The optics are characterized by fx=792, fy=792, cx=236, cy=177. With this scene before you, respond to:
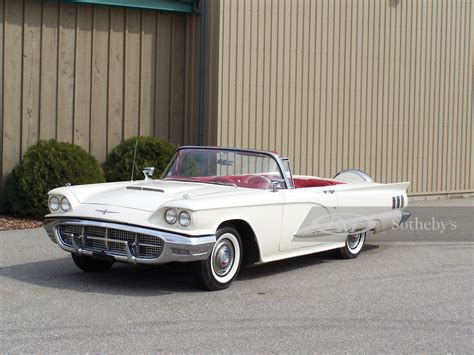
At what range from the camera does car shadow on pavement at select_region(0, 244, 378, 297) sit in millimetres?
6738

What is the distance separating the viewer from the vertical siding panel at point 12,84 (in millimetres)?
11180

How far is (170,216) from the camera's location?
6.52m

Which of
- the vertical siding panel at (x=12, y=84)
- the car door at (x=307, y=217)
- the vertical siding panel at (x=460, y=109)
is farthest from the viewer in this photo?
the vertical siding panel at (x=460, y=109)

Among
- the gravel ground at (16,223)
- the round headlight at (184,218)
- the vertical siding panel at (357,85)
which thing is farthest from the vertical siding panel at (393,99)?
the round headlight at (184,218)

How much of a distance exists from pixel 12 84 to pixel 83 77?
1.09 meters

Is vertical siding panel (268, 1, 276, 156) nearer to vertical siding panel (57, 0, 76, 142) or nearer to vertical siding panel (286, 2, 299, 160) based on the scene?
vertical siding panel (286, 2, 299, 160)

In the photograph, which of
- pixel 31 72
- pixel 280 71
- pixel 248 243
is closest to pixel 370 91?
pixel 280 71

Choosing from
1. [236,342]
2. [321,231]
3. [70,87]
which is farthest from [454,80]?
[236,342]

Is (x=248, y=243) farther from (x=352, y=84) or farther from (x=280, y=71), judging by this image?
(x=352, y=84)

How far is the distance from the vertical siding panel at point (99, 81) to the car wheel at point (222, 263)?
5.58 m

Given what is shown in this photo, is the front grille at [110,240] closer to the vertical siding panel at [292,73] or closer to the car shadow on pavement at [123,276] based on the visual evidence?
the car shadow on pavement at [123,276]

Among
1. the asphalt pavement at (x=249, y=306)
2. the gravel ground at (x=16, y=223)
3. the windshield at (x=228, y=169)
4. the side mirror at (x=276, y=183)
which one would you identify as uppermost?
the windshield at (x=228, y=169)

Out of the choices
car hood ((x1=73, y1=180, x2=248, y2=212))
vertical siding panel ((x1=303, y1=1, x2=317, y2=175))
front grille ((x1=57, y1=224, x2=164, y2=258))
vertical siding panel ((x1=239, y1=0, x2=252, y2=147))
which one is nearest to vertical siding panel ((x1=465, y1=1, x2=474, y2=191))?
vertical siding panel ((x1=303, y1=1, x2=317, y2=175))

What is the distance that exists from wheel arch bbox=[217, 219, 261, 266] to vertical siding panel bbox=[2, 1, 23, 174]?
17.3 ft
